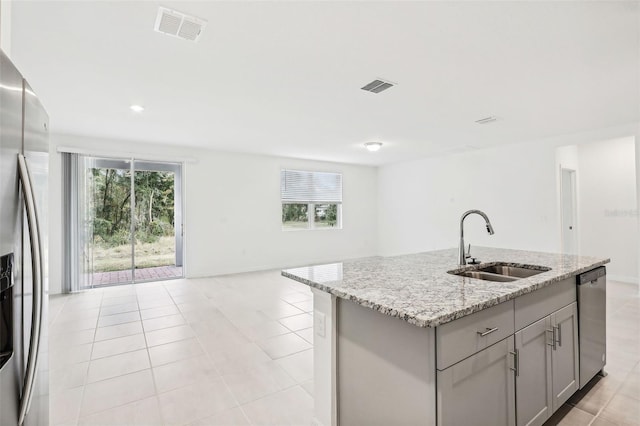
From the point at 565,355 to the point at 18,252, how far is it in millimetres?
2700

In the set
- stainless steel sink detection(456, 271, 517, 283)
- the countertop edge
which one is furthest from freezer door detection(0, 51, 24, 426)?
stainless steel sink detection(456, 271, 517, 283)

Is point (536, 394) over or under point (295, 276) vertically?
under

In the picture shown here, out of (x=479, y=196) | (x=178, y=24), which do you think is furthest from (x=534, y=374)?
(x=479, y=196)

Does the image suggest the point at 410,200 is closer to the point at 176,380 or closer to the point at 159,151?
the point at 159,151

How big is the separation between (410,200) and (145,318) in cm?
605

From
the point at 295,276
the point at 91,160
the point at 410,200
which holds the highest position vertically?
the point at 91,160

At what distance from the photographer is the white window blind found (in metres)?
7.14

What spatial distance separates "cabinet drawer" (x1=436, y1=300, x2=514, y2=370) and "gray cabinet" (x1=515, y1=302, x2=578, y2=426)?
0.57ft

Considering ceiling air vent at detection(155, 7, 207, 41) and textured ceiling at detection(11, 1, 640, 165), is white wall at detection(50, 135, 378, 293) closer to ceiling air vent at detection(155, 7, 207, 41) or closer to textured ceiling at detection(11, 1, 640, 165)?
textured ceiling at detection(11, 1, 640, 165)

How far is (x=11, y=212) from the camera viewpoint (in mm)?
954

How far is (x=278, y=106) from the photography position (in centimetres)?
368

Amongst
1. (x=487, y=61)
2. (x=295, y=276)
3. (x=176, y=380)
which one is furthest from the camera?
(x=487, y=61)

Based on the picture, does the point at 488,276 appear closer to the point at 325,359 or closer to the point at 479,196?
the point at 325,359

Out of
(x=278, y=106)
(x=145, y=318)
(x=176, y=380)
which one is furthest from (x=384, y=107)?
(x=145, y=318)
